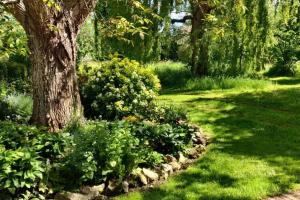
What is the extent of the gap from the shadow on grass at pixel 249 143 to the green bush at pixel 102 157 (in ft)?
1.81

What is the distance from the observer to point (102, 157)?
652cm

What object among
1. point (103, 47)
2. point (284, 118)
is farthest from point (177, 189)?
point (103, 47)

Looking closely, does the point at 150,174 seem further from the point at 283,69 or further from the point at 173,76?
the point at 283,69

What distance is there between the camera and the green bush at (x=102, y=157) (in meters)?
6.32

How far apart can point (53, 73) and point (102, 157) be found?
243cm

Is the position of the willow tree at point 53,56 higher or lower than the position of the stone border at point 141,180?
higher

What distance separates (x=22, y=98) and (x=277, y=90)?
9.61m

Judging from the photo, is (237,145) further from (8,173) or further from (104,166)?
(8,173)

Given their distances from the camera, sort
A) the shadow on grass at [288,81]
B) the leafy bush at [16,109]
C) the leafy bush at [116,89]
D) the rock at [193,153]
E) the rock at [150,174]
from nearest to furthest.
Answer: the rock at [150,174] < the rock at [193,153] < the leafy bush at [16,109] < the leafy bush at [116,89] < the shadow on grass at [288,81]

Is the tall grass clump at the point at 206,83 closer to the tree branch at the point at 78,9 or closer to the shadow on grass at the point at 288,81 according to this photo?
the shadow on grass at the point at 288,81

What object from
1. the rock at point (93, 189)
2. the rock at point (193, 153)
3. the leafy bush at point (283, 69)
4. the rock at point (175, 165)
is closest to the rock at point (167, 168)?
the rock at point (175, 165)

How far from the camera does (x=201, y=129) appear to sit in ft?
33.8

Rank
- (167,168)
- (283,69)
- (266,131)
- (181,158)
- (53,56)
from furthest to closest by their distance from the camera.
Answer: (283,69) < (266,131) < (53,56) < (181,158) < (167,168)

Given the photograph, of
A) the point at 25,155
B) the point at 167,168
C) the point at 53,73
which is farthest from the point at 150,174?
the point at 53,73
